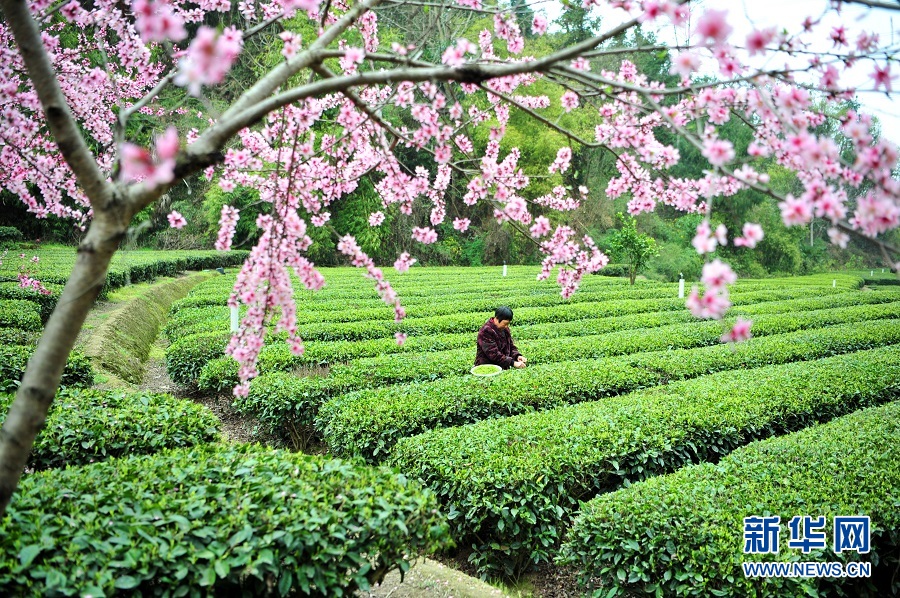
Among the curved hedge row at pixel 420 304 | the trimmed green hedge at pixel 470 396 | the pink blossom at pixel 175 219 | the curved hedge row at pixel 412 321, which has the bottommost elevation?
the trimmed green hedge at pixel 470 396

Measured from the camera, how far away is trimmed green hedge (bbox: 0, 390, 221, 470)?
3.91 m

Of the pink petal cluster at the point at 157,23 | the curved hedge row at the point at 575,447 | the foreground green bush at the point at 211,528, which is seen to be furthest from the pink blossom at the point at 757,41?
the curved hedge row at the point at 575,447

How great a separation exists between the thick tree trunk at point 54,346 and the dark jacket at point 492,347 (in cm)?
513

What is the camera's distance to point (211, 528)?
2.60m

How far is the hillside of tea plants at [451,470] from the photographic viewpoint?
2609 millimetres

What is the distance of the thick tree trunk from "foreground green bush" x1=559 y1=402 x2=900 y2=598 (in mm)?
2917

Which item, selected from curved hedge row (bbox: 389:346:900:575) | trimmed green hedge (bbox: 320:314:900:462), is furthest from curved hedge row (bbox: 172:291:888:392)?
curved hedge row (bbox: 389:346:900:575)

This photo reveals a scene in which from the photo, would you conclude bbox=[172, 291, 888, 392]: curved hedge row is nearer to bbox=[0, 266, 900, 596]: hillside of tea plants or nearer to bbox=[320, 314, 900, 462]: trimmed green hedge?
bbox=[0, 266, 900, 596]: hillside of tea plants

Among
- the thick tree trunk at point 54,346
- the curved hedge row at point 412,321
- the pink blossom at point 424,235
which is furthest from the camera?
the curved hedge row at point 412,321

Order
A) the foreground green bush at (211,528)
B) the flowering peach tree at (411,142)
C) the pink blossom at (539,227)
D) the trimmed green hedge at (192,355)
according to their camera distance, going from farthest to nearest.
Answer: the trimmed green hedge at (192,355) < the pink blossom at (539,227) < the foreground green bush at (211,528) < the flowering peach tree at (411,142)

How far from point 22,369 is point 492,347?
4.56m

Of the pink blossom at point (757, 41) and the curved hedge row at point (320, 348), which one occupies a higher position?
the pink blossom at point (757, 41)

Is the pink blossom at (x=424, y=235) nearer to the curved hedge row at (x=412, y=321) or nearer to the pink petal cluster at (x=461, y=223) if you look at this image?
the pink petal cluster at (x=461, y=223)

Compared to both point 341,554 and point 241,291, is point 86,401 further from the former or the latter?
point 341,554
